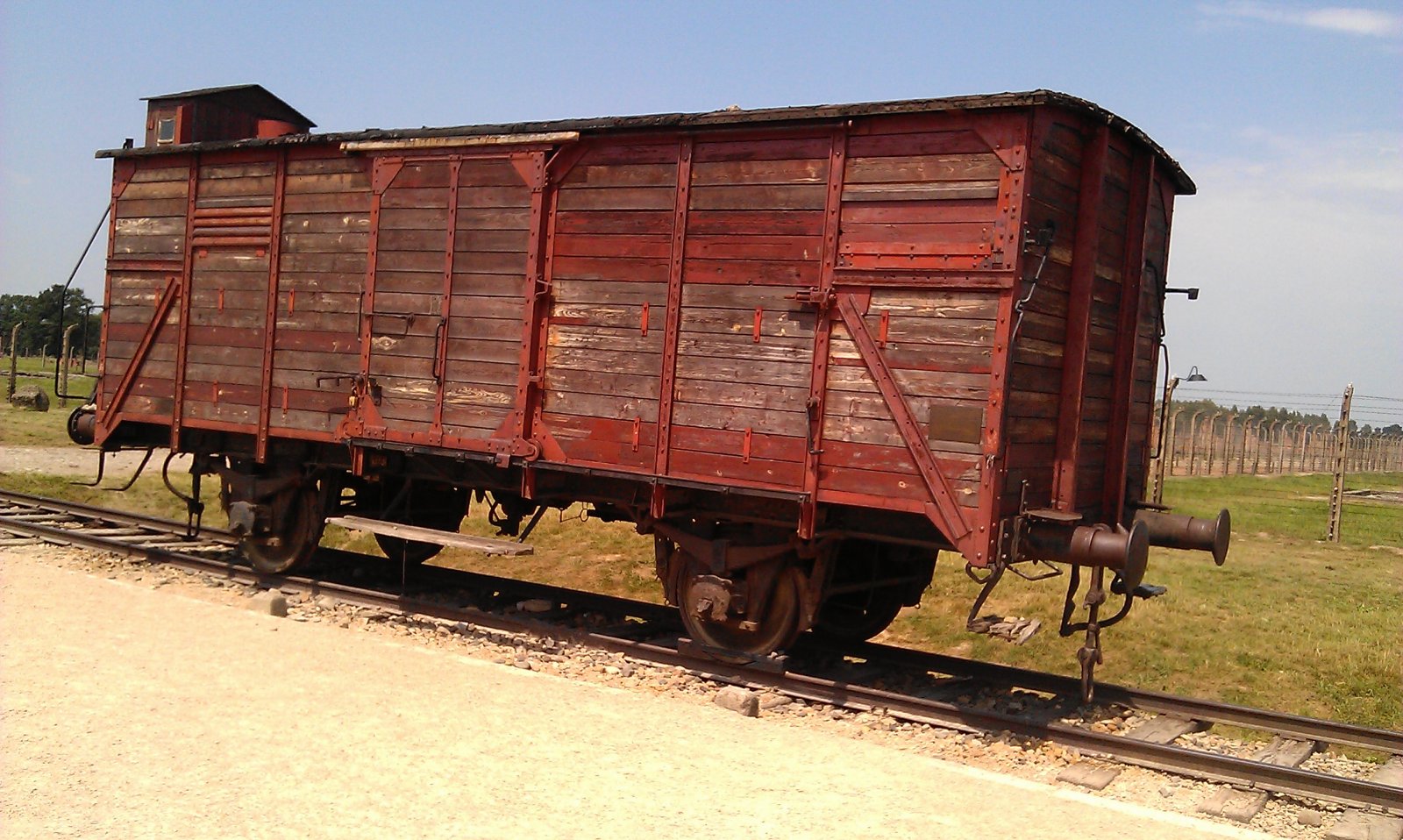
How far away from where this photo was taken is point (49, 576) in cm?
1053

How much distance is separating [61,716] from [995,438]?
5.88m

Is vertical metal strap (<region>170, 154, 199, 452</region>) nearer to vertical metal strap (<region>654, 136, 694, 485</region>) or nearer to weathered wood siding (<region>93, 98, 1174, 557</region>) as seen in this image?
weathered wood siding (<region>93, 98, 1174, 557</region>)

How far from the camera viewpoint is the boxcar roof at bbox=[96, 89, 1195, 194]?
7.74m

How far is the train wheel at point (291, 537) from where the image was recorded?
466 inches

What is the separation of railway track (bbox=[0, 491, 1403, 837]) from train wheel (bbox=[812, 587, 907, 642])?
0.26 m

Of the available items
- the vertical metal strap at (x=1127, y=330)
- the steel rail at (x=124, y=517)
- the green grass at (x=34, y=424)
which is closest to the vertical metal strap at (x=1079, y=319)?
the vertical metal strap at (x=1127, y=330)

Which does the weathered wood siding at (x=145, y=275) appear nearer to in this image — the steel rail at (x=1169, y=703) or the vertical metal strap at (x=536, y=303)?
the vertical metal strap at (x=536, y=303)

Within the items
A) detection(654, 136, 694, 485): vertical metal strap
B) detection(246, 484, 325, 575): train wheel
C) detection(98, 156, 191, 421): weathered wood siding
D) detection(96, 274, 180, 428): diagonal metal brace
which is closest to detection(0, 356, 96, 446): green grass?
detection(96, 274, 180, 428): diagonal metal brace

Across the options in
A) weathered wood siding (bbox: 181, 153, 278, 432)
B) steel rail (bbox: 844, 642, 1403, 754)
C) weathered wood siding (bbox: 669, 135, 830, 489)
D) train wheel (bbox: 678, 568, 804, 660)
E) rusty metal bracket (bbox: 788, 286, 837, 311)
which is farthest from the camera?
weathered wood siding (bbox: 181, 153, 278, 432)

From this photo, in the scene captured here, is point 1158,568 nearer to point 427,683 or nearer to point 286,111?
point 427,683

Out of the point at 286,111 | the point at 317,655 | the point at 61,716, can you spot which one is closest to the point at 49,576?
the point at 317,655

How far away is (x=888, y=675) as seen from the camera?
29.9ft

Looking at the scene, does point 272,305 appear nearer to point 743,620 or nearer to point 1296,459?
point 743,620

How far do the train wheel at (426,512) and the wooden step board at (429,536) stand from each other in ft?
2.37
